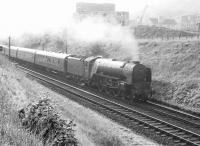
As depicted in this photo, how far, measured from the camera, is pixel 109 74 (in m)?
24.8

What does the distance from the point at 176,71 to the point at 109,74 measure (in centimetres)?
688

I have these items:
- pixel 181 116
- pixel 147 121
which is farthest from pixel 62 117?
pixel 181 116

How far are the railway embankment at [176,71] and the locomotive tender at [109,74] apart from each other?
2312 millimetres

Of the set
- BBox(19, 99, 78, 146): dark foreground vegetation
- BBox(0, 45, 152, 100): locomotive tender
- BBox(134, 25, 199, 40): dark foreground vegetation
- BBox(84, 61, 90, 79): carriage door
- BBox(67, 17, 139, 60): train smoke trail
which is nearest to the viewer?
BBox(19, 99, 78, 146): dark foreground vegetation

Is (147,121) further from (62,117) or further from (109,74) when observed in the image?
(62,117)

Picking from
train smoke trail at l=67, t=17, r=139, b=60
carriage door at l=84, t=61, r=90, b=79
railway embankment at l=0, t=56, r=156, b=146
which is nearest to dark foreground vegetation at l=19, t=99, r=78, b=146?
railway embankment at l=0, t=56, r=156, b=146

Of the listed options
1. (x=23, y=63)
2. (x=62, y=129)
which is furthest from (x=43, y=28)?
(x=62, y=129)

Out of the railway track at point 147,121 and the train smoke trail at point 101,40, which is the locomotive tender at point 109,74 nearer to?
the railway track at point 147,121

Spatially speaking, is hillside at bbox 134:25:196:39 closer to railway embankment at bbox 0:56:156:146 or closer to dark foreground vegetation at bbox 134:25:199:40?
dark foreground vegetation at bbox 134:25:199:40

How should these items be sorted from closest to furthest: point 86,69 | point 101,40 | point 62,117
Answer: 1. point 62,117
2. point 86,69
3. point 101,40

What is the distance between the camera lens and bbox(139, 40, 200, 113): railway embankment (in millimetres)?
24094

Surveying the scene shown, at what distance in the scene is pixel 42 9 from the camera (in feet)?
214

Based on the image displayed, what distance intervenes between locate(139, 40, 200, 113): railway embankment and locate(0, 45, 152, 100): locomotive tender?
231 centimetres

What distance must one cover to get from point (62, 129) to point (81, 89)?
18.6 m
